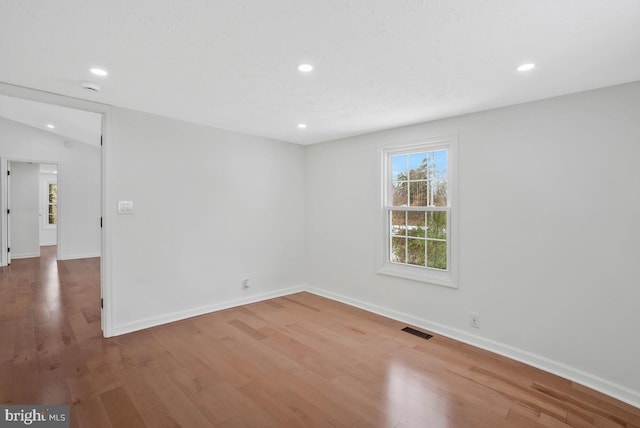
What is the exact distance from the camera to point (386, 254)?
13.1ft

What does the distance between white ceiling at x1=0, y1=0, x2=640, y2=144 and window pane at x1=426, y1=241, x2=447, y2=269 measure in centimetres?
148

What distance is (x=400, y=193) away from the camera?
12.8ft

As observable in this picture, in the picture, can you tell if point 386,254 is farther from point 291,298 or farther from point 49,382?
point 49,382

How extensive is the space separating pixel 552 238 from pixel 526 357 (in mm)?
1096

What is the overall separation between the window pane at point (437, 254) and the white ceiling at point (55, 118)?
4.69 metres

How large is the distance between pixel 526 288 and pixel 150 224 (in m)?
3.88

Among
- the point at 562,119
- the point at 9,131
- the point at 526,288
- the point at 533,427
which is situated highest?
the point at 9,131

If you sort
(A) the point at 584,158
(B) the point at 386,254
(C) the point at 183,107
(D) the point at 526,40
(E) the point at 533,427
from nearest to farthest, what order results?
(D) the point at 526,40 → (E) the point at 533,427 → (A) the point at 584,158 → (C) the point at 183,107 → (B) the point at 386,254

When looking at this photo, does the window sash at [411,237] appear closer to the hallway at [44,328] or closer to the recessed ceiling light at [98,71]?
the recessed ceiling light at [98,71]

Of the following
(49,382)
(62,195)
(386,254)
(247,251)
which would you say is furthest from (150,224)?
(62,195)

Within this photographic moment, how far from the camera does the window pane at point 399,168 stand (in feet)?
12.6

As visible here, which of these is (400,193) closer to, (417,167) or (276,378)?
(417,167)

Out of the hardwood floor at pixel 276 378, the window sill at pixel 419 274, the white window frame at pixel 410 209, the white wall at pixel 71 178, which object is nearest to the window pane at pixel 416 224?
the white window frame at pixel 410 209

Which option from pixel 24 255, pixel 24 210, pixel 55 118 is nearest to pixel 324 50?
pixel 55 118
